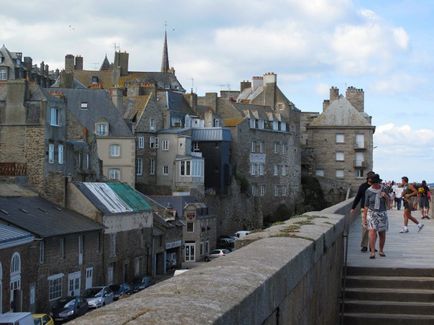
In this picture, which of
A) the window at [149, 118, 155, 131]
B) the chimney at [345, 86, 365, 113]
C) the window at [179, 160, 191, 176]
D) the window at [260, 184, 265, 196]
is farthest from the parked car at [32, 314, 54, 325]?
the chimney at [345, 86, 365, 113]

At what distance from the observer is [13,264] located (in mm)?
36719

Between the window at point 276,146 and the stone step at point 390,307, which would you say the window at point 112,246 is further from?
Answer: the window at point 276,146

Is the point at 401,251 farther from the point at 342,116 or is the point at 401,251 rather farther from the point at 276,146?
the point at 342,116

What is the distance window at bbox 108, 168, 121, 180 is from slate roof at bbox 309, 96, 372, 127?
115 ft

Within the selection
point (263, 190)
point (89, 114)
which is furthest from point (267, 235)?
point (263, 190)

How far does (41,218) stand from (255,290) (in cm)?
3877

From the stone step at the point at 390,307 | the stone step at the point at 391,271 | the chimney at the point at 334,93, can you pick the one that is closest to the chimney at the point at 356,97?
the chimney at the point at 334,93

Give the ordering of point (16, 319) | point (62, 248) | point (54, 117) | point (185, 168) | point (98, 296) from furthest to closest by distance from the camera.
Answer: point (185, 168)
point (54, 117)
point (62, 248)
point (98, 296)
point (16, 319)

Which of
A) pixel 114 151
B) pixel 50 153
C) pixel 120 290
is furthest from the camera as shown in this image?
pixel 114 151

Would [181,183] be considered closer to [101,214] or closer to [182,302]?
[101,214]

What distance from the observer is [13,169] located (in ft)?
168

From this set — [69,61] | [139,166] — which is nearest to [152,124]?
[139,166]

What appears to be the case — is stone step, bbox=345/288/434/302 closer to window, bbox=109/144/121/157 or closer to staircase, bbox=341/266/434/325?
staircase, bbox=341/266/434/325

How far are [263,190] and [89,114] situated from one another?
81.6 feet
